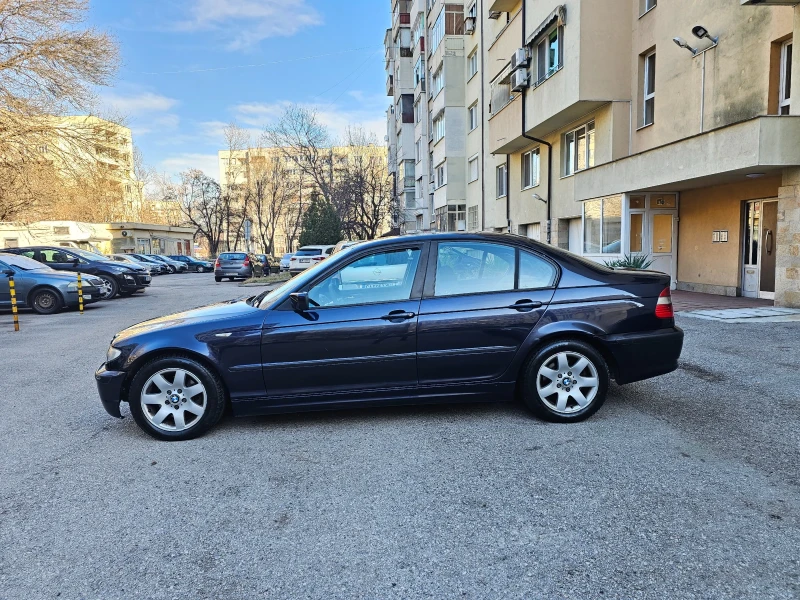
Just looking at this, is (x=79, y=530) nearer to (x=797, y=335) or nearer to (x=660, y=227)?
(x=797, y=335)

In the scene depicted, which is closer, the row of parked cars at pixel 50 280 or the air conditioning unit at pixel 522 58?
the row of parked cars at pixel 50 280

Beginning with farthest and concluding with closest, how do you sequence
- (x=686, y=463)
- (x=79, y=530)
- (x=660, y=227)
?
(x=660, y=227) < (x=686, y=463) < (x=79, y=530)

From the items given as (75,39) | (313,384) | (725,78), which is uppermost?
(75,39)

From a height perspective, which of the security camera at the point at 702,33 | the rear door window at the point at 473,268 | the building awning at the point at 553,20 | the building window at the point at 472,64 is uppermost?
the building window at the point at 472,64

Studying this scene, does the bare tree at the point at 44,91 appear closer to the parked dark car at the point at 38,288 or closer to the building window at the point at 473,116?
the parked dark car at the point at 38,288

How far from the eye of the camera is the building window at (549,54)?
1584 cm

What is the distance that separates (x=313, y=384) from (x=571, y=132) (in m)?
15.9

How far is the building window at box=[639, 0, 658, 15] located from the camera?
1409 cm

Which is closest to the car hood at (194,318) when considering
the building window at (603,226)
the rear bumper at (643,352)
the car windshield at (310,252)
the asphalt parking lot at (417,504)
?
the asphalt parking lot at (417,504)

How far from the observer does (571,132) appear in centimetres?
1777

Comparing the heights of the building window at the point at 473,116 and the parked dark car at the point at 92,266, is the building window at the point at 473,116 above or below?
above

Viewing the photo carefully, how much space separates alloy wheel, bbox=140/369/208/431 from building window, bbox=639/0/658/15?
14844 mm

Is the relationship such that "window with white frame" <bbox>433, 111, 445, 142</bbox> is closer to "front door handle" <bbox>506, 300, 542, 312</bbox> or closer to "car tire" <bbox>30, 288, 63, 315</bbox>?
"car tire" <bbox>30, 288, 63, 315</bbox>

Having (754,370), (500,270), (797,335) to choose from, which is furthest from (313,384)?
(797,335)
